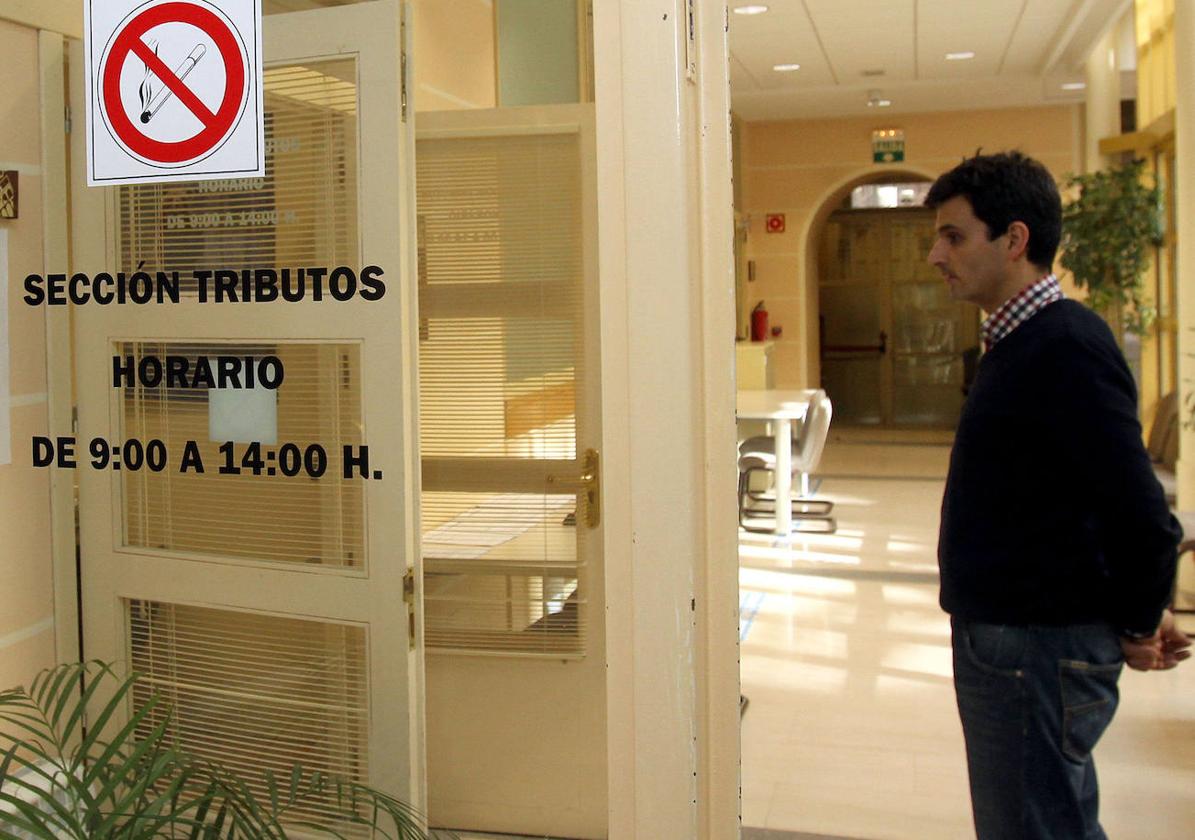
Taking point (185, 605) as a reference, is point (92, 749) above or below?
below

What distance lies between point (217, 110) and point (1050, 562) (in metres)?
1.57

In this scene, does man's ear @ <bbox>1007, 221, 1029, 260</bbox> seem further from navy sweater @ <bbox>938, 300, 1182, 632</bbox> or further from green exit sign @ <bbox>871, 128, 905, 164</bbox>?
green exit sign @ <bbox>871, 128, 905, 164</bbox>

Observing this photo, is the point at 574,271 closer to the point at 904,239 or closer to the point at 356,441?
the point at 356,441

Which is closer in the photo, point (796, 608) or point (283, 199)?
point (283, 199)

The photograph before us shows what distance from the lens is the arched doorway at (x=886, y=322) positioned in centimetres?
1680

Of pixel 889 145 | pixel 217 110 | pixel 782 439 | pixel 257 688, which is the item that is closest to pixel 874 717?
pixel 257 688

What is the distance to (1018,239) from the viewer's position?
2.41 m

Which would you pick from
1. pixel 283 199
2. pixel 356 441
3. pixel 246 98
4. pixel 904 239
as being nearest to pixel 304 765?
pixel 356 441

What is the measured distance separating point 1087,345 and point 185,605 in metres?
1.70

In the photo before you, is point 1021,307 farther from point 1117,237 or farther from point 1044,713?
point 1117,237

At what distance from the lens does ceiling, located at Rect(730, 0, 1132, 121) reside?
9211 millimetres

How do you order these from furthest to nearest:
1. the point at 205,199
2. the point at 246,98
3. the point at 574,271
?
the point at 574,271 < the point at 205,199 < the point at 246,98

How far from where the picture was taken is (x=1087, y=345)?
2.22 m

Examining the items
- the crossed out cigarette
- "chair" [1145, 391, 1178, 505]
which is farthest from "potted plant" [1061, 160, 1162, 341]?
the crossed out cigarette
